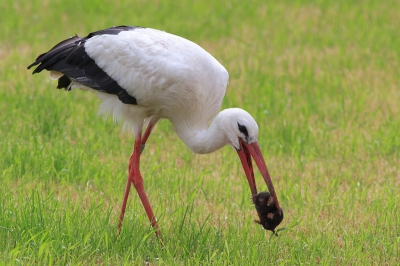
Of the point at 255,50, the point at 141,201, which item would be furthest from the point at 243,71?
the point at 141,201

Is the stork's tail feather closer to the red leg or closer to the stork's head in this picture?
the red leg

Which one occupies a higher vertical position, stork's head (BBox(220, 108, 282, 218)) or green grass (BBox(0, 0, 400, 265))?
stork's head (BBox(220, 108, 282, 218))

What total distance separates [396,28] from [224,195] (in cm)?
684

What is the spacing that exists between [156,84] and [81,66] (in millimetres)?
783

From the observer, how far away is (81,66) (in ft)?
20.1

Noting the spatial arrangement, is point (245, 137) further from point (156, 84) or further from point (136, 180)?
point (136, 180)

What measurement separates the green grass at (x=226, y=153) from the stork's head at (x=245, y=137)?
1.79 feet

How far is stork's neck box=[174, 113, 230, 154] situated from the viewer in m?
5.51

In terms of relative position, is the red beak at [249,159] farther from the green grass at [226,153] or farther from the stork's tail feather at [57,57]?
the stork's tail feather at [57,57]

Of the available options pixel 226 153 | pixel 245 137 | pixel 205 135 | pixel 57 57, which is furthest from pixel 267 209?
pixel 226 153

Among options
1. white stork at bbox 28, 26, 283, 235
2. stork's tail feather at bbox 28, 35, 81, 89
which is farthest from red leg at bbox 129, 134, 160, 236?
stork's tail feather at bbox 28, 35, 81, 89

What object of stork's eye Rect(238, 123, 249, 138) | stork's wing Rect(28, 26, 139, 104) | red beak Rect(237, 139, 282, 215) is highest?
stork's wing Rect(28, 26, 139, 104)

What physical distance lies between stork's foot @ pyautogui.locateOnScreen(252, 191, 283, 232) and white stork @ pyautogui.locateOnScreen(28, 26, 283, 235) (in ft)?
0.12

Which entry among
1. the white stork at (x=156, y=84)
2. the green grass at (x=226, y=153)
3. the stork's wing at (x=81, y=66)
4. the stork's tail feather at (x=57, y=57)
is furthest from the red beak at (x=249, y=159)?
the stork's tail feather at (x=57, y=57)
